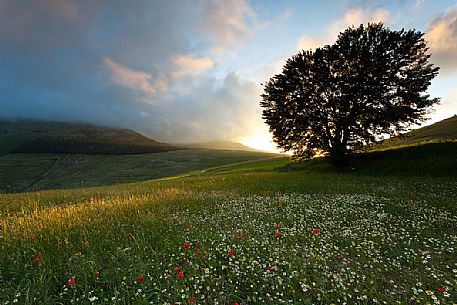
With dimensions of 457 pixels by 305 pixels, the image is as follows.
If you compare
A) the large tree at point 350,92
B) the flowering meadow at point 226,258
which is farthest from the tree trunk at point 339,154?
the flowering meadow at point 226,258

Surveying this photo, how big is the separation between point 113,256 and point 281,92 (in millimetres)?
28002

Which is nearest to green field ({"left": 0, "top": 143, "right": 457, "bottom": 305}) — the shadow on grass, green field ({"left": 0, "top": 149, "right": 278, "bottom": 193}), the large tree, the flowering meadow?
the flowering meadow

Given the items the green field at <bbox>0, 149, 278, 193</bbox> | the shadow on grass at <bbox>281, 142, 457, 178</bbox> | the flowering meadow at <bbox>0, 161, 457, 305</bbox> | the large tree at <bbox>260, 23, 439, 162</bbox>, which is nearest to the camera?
the flowering meadow at <bbox>0, 161, 457, 305</bbox>

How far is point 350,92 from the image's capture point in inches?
1001

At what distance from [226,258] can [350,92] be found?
2606cm

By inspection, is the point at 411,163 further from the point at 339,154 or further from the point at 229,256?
the point at 229,256

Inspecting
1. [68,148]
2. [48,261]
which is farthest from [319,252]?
[68,148]

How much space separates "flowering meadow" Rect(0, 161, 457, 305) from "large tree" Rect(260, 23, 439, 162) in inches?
711

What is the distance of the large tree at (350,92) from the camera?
24578 millimetres

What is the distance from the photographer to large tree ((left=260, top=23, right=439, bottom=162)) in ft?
80.6

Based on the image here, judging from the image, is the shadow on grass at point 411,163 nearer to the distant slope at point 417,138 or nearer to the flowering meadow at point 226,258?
the distant slope at point 417,138

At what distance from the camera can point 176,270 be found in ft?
16.4

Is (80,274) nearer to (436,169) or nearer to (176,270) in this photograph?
(176,270)

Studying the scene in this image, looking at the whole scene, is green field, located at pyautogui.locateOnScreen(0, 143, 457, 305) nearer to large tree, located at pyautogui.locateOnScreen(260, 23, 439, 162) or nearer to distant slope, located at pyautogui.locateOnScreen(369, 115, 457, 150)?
large tree, located at pyautogui.locateOnScreen(260, 23, 439, 162)
